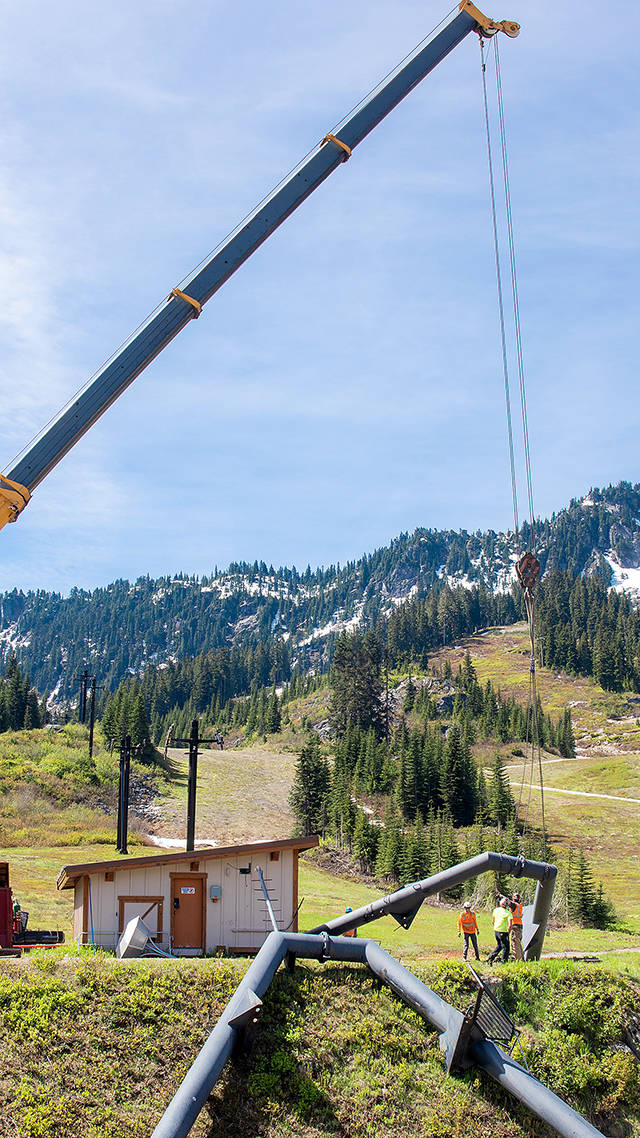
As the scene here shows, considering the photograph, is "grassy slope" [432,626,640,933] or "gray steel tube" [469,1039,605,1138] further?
"grassy slope" [432,626,640,933]

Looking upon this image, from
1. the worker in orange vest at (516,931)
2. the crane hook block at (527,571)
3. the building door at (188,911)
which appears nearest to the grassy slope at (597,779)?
the worker in orange vest at (516,931)

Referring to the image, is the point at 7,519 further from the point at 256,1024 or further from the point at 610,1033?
the point at 610,1033

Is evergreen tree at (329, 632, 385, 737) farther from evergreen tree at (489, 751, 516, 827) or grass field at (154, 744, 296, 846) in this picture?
evergreen tree at (489, 751, 516, 827)

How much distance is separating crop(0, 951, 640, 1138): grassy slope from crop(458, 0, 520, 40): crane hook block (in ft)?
98.0

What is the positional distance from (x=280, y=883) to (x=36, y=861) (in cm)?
2692

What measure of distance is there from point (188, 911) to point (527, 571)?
15124 millimetres

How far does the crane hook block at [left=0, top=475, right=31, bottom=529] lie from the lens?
19297 mm

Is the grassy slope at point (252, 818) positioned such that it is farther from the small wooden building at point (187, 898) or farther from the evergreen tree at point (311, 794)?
the small wooden building at point (187, 898)

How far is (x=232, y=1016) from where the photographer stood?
18.2 meters

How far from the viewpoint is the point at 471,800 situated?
3204 inches

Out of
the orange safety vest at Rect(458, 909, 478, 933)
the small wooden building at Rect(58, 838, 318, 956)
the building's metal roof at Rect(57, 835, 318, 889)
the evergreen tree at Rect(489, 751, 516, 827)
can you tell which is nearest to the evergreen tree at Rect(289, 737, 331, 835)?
the evergreen tree at Rect(489, 751, 516, 827)

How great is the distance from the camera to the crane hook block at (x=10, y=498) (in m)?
19.3

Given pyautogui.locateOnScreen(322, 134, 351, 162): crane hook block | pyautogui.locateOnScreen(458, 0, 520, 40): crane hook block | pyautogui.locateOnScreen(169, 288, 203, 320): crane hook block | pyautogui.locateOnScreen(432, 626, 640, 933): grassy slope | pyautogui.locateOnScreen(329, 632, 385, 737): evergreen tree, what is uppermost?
pyautogui.locateOnScreen(458, 0, 520, 40): crane hook block

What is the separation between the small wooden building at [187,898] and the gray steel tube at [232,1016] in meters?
4.77
